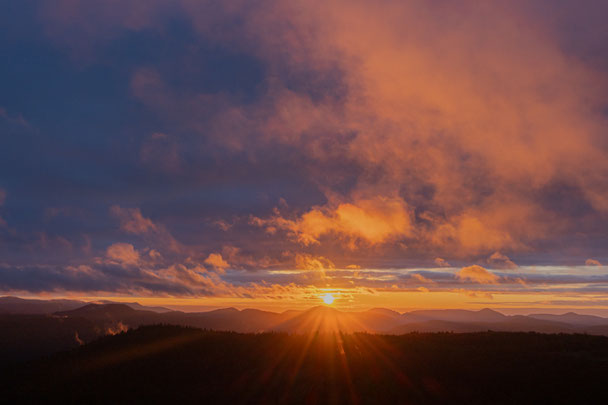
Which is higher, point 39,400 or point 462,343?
point 462,343

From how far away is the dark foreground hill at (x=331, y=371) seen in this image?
22.9 meters

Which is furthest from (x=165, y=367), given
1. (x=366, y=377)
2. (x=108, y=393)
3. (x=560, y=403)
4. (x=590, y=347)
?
(x=590, y=347)

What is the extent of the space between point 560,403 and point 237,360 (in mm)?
21656

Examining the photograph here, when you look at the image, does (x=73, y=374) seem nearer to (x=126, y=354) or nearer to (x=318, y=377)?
(x=126, y=354)

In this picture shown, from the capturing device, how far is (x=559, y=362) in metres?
26.2

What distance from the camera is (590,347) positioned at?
98.9 ft

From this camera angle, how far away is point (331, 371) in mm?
27469

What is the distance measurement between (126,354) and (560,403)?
3419 cm

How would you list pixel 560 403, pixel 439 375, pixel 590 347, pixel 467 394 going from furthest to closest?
pixel 590 347
pixel 439 375
pixel 467 394
pixel 560 403

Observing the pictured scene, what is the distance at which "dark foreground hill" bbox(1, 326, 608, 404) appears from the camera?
901 inches

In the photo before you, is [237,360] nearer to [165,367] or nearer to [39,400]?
[165,367]

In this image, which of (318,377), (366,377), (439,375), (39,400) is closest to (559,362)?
(439,375)

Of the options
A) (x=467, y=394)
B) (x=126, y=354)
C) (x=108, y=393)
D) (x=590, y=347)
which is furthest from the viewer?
(x=126, y=354)

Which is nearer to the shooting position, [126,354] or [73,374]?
[73,374]
